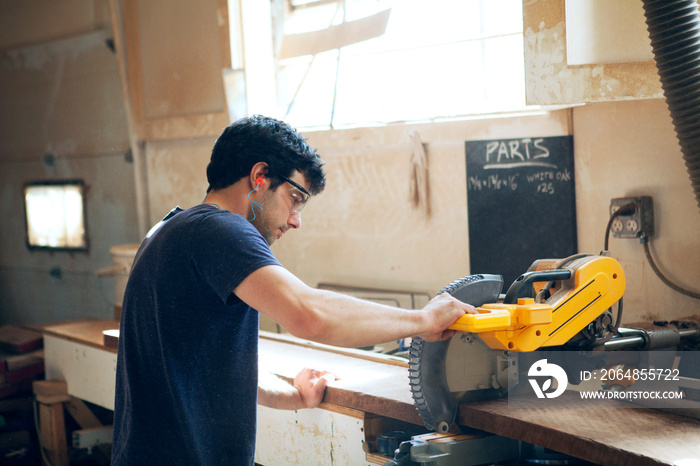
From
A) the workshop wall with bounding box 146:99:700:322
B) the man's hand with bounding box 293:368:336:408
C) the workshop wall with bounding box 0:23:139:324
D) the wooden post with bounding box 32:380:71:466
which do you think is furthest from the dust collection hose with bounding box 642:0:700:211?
the workshop wall with bounding box 0:23:139:324

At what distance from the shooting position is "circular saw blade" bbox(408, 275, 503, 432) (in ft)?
5.11

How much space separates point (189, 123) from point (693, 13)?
2.66 m

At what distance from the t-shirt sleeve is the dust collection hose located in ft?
3.61

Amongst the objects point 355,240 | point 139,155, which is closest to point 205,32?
point 139,155

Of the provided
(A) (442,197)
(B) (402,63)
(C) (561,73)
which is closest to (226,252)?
(C) (561,73)

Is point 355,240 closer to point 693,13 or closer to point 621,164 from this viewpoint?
point 621,164

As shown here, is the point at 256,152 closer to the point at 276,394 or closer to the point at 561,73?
the point at 276,394

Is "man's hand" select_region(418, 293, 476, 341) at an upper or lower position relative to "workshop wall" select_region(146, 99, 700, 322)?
lower

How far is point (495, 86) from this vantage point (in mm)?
2883

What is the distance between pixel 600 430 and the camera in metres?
1.42

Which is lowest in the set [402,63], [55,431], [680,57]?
[55,431]

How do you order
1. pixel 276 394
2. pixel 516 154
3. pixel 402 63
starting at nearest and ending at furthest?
pixel 276 394 < pixel 516 154 < pixel 402 63

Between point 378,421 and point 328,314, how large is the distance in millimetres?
668

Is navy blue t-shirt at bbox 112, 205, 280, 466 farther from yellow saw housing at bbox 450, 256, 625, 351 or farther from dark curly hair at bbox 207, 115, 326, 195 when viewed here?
yellow saw housing at bbox 450, 256, 625, 351
